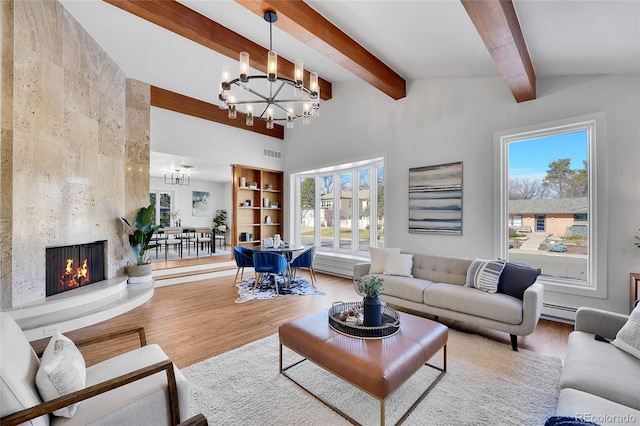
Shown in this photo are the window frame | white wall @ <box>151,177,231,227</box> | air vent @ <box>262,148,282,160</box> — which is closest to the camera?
air vent @ <box>262,148,282,160</box>

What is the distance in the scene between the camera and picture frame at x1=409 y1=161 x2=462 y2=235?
4.33 meters

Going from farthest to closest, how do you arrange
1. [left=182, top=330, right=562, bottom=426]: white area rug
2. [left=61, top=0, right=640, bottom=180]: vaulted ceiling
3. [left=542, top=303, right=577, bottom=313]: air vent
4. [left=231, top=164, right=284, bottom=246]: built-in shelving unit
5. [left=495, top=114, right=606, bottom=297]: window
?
1. [left=231, top=164, right=284, bottom=246]: built-in shelving unit
2. [left=542, top=303, right=577, bottom=313]: air vent
3. [left=495, top=114, right=606, bottom=297]: window
4. [left=61, top=0, right=640, bottom=180]: vaulted ceiling
5. [left=182, top=330, right=562, bottom=426]: white area rug

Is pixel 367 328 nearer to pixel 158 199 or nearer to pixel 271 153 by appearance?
pixel 271 153

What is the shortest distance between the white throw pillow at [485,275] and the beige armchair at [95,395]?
3073mm

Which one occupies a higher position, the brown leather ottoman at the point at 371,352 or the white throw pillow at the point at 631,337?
the white throw pillow at the point at 631,337

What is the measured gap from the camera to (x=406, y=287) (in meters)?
3.51

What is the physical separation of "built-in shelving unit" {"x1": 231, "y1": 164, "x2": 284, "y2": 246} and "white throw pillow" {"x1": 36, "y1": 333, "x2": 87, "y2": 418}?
17.0ft

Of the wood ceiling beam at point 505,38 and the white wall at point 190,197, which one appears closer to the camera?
the wood ceiling beam at point 505,38

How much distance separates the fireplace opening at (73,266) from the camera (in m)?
3.44

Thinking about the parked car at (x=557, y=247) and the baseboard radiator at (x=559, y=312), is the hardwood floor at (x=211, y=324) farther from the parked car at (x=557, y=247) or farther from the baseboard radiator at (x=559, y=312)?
the parked car at (x=557, y=247)

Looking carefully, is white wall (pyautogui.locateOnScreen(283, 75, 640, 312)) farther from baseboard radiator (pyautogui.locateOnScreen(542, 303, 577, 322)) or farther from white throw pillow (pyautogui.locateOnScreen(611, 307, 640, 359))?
white throw pillow (pyautogui.locateOnScreen(611, 307, 640, 359))

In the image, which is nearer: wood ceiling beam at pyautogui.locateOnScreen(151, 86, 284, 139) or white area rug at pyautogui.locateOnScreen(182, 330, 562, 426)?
white area rug at pyautogui.locateOnScreen(182, 330, 562, 426)

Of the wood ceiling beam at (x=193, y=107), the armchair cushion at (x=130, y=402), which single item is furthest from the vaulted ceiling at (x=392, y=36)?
the armchair cushion at (x=130, y=402)

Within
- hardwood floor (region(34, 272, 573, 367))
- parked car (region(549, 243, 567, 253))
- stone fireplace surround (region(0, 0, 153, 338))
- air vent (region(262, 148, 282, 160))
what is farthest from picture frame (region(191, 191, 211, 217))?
parked car (region(549, 243, 567, 253))
